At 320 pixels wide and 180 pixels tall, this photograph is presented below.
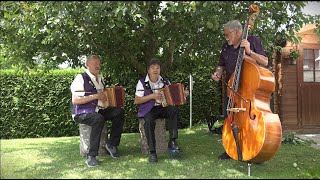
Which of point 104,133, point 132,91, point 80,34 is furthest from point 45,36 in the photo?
point 132,91

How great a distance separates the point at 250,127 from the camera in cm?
404

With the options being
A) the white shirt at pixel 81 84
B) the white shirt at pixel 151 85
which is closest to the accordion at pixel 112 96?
the white shirt at pixel 81 84

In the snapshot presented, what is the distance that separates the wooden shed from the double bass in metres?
4.26

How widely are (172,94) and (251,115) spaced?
4.06 ft

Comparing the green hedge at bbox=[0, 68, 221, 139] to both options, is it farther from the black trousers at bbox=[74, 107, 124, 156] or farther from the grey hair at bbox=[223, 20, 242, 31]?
the grey hair at bbox=[223, 20, 242, 31]

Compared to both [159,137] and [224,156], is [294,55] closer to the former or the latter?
[224,156]

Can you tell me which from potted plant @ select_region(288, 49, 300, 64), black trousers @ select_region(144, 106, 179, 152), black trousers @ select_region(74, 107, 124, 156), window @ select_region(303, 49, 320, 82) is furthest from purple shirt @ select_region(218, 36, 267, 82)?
window @ select_region(303, 49, 320, 82)

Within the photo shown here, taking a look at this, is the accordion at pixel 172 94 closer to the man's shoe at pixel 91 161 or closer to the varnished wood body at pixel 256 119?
the varnished wood body at pixel 256 119

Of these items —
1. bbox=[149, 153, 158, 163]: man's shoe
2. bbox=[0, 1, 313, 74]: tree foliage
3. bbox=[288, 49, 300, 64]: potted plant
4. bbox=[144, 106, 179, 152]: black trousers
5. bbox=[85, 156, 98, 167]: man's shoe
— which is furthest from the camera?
bbox=[288, 49, 300, 64]: potted plant

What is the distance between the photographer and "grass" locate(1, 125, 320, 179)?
392cm

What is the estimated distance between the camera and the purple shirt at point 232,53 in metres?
4.52

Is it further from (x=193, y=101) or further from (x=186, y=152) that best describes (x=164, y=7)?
(x=193, y=101)

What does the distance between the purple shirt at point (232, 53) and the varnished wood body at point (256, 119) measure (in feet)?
0.89

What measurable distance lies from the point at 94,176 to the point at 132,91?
476cm
